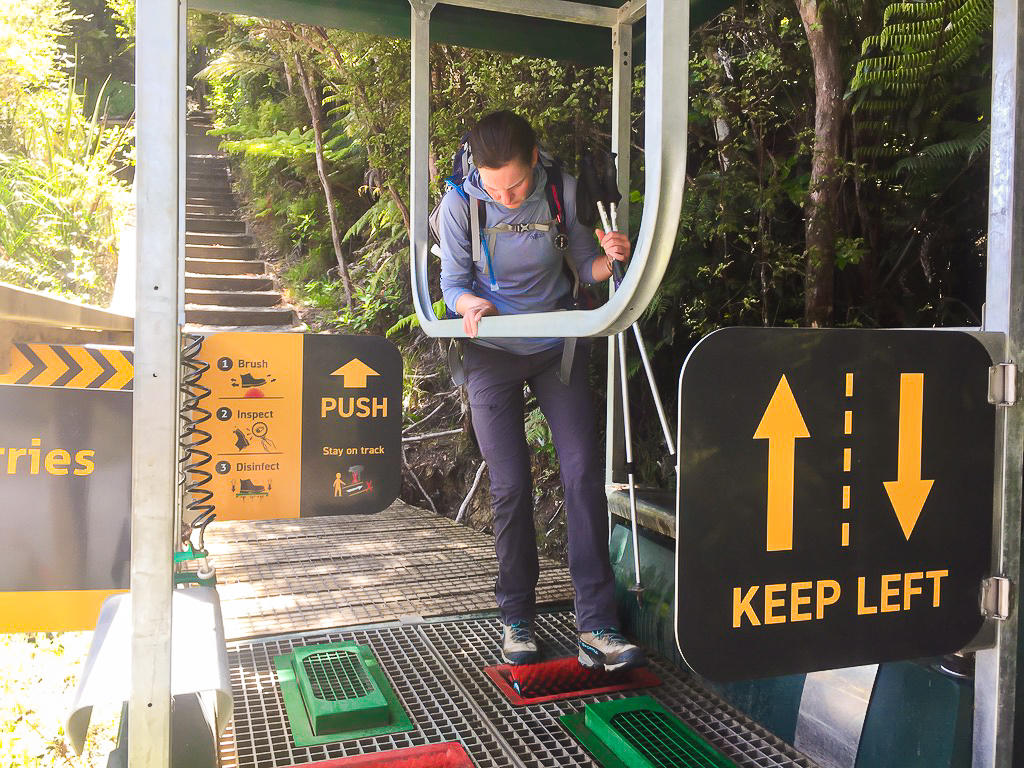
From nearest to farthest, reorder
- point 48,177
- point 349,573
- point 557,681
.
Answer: point 557,681
point 349,573
point 48,177

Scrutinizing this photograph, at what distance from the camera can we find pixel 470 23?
4156 millimetres

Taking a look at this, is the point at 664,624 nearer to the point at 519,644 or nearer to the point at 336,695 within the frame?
the point at 519,644

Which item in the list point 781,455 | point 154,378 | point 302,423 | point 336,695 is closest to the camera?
point 154,378

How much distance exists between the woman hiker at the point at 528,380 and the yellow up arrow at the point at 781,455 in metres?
1.65

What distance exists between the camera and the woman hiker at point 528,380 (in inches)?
136

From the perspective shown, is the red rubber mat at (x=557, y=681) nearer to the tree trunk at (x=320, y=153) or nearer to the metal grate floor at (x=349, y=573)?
the metal grate floor at (x=349, y=573)

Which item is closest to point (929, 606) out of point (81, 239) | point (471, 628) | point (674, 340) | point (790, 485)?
point (790, 485)

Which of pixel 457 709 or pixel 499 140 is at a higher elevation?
pixel 499 140

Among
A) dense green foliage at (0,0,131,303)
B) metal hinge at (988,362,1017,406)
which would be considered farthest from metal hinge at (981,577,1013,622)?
dense green foliage at (0,0,131,303)

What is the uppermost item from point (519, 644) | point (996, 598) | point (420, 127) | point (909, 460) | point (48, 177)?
point (48, 177)

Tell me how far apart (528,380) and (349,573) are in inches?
69.7

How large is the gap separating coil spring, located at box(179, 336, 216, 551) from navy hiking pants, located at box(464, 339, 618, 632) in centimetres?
102

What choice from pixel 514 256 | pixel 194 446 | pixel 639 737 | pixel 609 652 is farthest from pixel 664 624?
pixel 194 446

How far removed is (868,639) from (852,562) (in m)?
0.17
